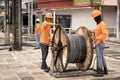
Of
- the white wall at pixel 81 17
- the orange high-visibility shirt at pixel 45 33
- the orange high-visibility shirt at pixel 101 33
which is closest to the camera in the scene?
the orange high-visibility shirt at pixel 101 33

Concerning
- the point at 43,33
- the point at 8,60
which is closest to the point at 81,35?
the point at 43,33

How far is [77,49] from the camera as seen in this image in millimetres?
10805

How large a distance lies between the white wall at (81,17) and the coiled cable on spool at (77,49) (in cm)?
2569

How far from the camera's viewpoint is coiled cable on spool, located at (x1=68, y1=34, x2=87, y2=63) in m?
10.7

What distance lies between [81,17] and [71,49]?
27.5 metres

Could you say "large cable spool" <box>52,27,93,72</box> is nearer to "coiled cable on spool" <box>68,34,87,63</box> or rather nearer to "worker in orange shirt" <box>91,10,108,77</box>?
"coiled cable on spool" <box>68,34,87,63</box>

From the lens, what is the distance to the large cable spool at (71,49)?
1069 cm

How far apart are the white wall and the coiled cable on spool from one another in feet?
84.3

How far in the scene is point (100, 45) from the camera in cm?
1102

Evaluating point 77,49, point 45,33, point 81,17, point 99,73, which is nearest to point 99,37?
point 77,49

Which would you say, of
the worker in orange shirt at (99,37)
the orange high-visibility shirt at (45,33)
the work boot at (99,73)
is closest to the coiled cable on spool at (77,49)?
the worker in orange shirt at (99,37)

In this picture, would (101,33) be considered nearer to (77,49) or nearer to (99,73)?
(77,49)

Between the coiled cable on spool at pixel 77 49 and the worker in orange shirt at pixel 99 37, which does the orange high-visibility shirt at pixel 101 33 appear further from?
the coiled cable on spool at pixel 77 49

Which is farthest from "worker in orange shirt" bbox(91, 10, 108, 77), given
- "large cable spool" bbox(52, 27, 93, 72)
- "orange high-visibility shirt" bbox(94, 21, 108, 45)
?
"large cable spool" bbox(52, 27, 93, 72)
